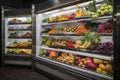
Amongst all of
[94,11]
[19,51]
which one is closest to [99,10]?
[94,11]

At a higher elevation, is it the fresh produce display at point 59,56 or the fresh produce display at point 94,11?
the fresh produce display at point 94,11

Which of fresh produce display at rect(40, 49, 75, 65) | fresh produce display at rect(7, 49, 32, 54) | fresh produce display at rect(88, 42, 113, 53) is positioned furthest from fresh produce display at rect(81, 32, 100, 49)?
fresh produce display at rect(7, 49, 32, 54)

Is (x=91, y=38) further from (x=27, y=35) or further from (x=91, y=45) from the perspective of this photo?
(x=27, y=35)

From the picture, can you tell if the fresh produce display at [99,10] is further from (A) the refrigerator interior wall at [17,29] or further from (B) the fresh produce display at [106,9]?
(A) the refrigerator interior wall at [17,29]

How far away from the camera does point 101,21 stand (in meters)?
4.36

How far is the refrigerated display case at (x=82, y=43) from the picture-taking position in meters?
3.75

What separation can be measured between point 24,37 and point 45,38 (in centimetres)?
131

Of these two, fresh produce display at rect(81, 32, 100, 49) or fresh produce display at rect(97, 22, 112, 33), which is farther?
fresh produce display at rect(81, 32, 100, 49)

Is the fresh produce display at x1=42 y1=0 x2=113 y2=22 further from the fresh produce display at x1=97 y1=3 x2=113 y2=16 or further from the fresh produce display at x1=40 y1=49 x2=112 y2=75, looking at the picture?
the fresh produce display at x1=40 y1=49 x2=112 y2=75

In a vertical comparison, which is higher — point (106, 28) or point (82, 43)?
point (106, 28)

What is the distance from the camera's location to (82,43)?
4.74 meters

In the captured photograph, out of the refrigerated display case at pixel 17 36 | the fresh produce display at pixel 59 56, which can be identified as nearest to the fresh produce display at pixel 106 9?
the fresh produce display at pixel 59 56

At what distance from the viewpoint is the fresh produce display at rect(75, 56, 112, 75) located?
375 cm

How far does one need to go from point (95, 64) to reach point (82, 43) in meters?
0.83
